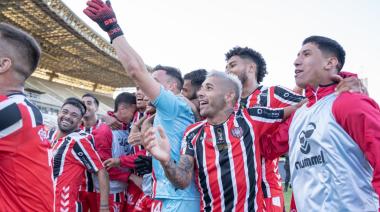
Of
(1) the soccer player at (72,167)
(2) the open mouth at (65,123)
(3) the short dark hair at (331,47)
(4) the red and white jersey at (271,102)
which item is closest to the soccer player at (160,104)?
(4) the red and white jersey at (271,102)

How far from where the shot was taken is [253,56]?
15.2 ft

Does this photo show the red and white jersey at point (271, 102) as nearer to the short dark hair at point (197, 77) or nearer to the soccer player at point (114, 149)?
the short dark hair at point (197, 77)

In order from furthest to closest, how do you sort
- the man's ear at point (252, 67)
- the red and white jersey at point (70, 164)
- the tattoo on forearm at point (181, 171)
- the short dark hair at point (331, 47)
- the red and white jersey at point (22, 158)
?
1. the red and white jersey at point (70, 164)
2. the man's ear at point (252, 67)
3. the short dark hair at point (331, 47)
4. the tattoo on forearm at point (181, 171)
5. the red and white jersey at point (22, 158)

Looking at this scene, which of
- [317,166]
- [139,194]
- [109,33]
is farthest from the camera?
[139,194]

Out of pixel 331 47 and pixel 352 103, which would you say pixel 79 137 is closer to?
pixel 331 47

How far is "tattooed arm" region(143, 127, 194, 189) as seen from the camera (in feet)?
8.34

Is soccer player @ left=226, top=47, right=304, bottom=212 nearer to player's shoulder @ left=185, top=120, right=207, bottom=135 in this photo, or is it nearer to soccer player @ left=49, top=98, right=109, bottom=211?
player's shoulder @ left=185, top=120, right=207, bottom=135

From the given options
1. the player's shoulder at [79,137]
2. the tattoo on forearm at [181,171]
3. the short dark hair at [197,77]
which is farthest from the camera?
the short dark hair at [197,77]

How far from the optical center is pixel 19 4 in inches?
928

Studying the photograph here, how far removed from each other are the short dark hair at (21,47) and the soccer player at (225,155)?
1173 millimetres

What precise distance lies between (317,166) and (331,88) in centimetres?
59

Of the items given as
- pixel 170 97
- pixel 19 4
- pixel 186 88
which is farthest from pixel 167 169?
pixel 19 4

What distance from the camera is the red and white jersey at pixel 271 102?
3637 millimetres

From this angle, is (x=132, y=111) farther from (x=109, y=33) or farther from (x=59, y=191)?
(x=109, y=33)
